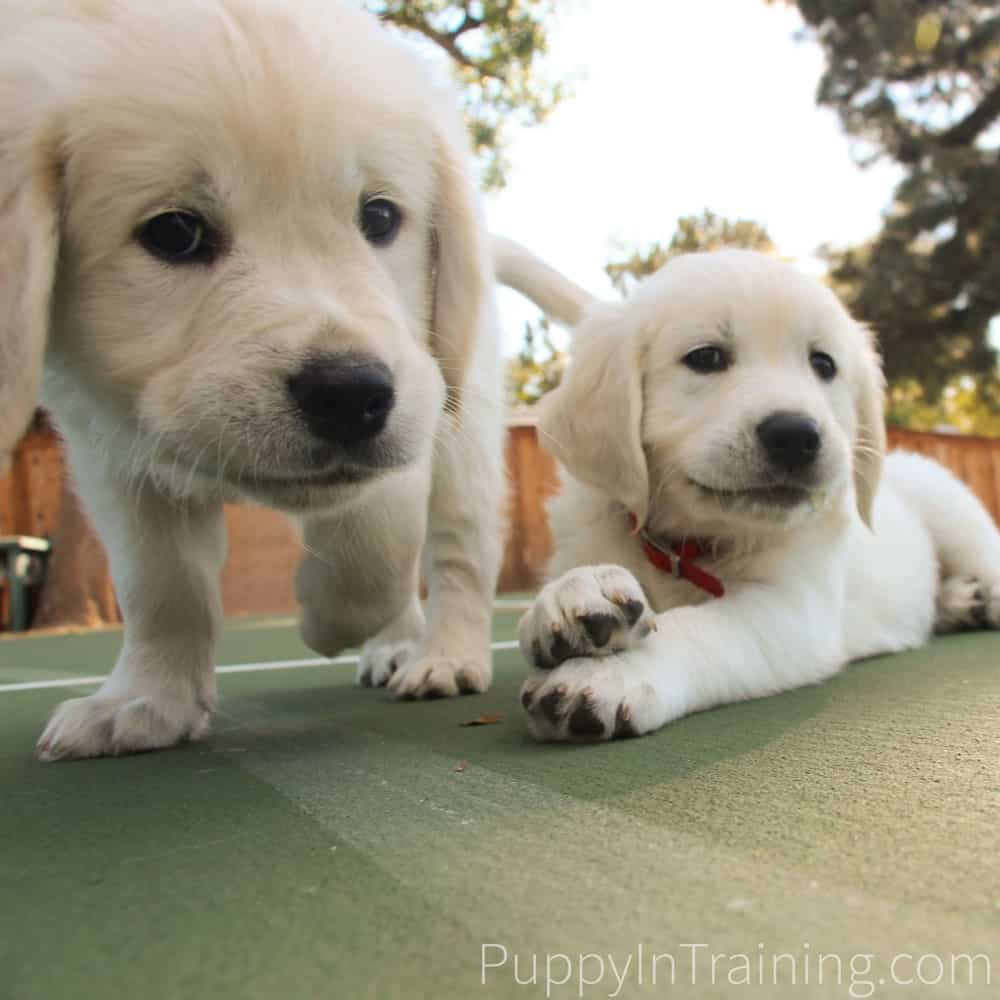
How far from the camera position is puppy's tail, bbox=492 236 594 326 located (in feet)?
13.8

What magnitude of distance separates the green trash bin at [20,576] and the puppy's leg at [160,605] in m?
9.38

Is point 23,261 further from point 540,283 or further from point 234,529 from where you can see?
point 234,529

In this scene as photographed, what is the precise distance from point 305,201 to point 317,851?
119 centimetres

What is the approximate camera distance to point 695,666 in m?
2.50

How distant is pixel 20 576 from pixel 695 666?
406 inches

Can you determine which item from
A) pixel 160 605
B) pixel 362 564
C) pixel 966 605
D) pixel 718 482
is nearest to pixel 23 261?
pixel 160 605

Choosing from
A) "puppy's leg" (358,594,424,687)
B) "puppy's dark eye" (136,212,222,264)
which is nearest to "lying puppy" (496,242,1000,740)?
"puppy's leg" (358,594,424,687)

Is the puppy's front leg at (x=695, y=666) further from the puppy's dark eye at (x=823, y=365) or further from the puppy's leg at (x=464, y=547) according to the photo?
the puppy's leg at (x=464, y=547)

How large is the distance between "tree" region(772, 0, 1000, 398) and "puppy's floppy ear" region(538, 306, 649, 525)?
61.8 ft

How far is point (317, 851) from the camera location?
147cm

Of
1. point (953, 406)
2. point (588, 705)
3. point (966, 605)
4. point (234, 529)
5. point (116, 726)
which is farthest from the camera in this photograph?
point (953, 406)

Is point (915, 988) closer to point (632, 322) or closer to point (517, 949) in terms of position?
point (517, 949)

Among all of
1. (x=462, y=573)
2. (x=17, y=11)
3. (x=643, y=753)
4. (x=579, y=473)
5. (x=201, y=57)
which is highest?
(x=17, y=11)

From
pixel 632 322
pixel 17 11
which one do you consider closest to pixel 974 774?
pixel 632 322
